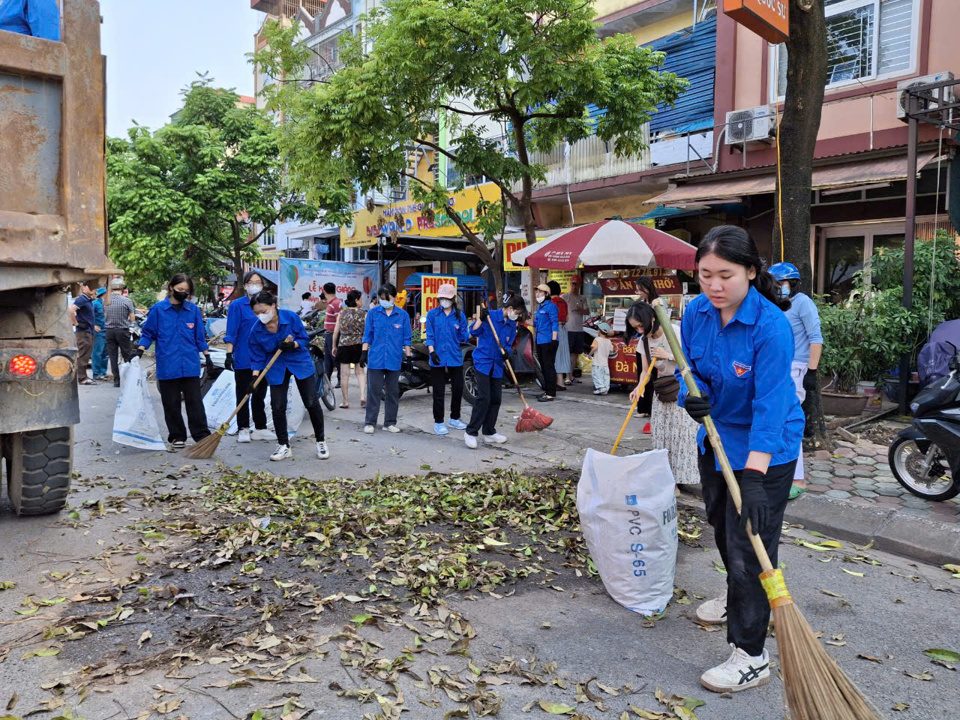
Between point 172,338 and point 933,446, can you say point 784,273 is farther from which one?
point 172,338

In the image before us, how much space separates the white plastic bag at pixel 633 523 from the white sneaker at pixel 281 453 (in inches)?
167

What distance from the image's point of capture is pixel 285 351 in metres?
7.34

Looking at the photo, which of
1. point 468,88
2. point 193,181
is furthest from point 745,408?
point 193,181

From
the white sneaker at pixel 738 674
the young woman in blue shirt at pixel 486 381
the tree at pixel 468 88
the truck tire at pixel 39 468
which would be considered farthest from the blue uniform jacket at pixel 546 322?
the white sneaker at pixel 738 674

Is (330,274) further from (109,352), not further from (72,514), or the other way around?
(72,514)

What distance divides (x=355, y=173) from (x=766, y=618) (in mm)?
9833

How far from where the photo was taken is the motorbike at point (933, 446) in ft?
17.4

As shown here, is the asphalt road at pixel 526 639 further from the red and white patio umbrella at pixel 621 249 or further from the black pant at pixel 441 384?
the red and white patio umbrella at pixel 621 249

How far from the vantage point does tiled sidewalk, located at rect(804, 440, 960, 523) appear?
5.51 meters

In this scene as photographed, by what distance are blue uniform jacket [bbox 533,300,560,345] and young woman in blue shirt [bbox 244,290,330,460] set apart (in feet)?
14.9

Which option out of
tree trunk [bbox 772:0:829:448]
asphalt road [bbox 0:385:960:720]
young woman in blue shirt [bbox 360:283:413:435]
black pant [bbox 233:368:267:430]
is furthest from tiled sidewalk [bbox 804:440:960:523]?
black pant [bbox 233:368:267:430]

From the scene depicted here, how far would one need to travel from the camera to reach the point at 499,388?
826 centimetres

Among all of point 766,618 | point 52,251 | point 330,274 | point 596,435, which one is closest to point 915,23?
point 596,435

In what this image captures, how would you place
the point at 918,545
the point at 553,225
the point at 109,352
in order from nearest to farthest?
1. the point at 918,545
2. the point at 109,352
3. the point at 553,225
